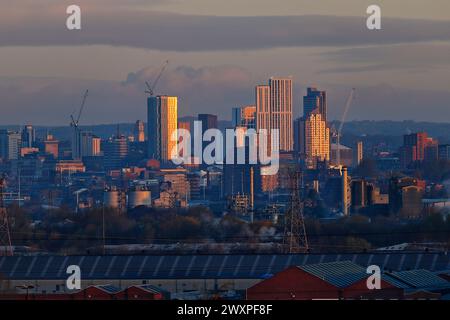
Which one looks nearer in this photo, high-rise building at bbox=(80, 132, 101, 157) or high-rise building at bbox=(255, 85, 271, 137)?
high-rise building at bbox=(255, 85, 271, 137)

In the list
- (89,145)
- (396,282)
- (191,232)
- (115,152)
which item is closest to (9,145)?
(89,145)

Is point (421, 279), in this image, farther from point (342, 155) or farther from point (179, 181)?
point (342, 155)

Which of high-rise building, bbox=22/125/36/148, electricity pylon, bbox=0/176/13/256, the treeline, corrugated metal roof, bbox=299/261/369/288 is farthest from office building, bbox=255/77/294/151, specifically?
corrugated metal roof, bbox=299/261/369/288

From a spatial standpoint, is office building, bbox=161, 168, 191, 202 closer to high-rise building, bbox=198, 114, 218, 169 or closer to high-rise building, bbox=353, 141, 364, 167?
high-rise building, bbox=198, 114, 218, 169

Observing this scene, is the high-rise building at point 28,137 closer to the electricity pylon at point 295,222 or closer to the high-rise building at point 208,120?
the high-rise building at point 208,120

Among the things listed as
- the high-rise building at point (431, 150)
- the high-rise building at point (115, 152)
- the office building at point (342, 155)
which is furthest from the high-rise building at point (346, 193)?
the high-rise building at point (115, 152)

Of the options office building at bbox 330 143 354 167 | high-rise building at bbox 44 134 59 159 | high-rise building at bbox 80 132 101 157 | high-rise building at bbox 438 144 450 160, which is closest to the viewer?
high-rise building at bbox 438 144 450 160
